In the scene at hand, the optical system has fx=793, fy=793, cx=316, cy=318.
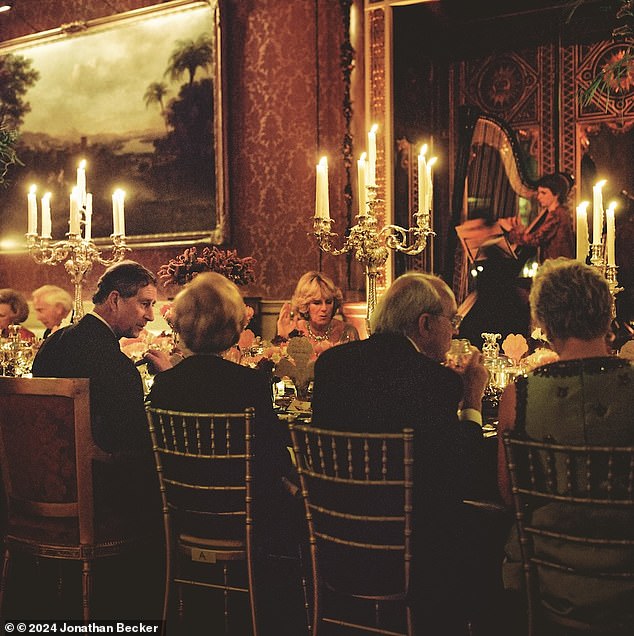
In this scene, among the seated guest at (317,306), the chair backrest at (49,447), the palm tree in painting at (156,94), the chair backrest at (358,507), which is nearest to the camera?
the chair backrest at (358,507)

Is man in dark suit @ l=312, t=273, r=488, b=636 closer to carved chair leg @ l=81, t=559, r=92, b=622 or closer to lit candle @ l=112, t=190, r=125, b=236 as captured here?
carved chair leg @ l=81, t=559, r=92, b=622

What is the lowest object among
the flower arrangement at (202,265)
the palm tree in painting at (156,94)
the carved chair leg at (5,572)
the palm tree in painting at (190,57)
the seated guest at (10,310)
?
the carved chair leg at (5,572)

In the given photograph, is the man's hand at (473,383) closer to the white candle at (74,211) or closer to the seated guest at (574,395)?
the seated guest at (574,395)

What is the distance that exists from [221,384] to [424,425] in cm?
67

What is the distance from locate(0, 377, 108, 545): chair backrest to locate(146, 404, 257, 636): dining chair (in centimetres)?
29

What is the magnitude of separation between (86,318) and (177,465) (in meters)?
0.80

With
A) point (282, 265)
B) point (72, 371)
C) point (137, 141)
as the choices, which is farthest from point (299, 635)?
point (137, 141)

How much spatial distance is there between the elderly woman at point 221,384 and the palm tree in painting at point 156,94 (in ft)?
14.0

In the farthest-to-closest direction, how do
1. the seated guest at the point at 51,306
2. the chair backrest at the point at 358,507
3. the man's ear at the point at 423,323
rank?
the seated guest at the point at 51,306 → the man's ear at the point at 423,323 → the chair backrest at the point at 358,507

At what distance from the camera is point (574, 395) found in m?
1.90

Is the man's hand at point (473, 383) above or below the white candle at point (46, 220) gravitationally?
below

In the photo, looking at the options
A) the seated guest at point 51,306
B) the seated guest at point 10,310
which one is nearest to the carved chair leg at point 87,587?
the seated guest at point 51,306

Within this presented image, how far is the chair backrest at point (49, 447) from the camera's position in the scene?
2.62m

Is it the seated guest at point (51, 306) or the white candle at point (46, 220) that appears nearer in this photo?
the white candle at point (46, 220)
